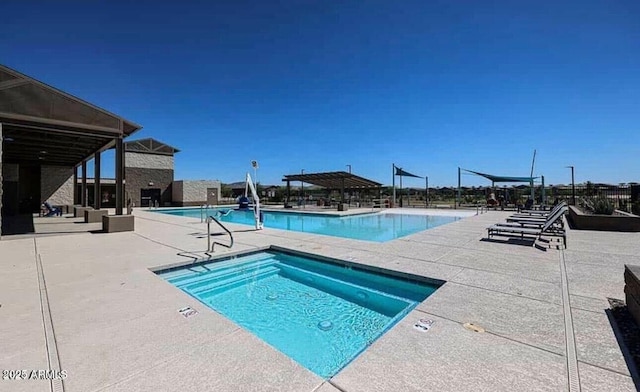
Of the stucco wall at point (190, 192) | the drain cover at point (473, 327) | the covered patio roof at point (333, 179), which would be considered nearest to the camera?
the drain cover at point (473, 327)

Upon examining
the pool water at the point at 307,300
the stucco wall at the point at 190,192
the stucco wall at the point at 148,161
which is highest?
the stucco wall at the point at 148,161

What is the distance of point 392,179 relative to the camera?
24219 millimetres

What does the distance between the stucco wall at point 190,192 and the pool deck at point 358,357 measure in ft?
76.2

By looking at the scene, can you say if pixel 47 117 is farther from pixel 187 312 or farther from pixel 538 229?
pixel 538 229

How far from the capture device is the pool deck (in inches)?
73.7

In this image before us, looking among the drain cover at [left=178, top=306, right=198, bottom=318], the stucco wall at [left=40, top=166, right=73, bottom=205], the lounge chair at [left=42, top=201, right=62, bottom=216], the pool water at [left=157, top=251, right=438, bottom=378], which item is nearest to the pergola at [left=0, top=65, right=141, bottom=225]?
the lounge chair at [left=42, top=201, right=62, bottom=216]

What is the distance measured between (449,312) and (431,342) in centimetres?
76

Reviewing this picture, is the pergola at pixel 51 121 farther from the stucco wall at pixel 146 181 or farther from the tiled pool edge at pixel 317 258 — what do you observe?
the stucco wall at pixel 146 181

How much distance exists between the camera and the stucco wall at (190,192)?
27.0 metres

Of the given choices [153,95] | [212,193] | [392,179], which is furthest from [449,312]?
[212,193]

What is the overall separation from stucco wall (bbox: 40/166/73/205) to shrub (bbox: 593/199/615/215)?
28110 mm

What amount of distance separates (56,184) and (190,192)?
10.1 metres

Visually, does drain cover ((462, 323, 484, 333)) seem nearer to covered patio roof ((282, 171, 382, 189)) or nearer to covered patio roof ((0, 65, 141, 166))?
covered patio roof ((0, 65, 141, 166))

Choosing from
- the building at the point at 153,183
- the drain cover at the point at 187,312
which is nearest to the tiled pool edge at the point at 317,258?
the drain cover at the point at 187,312
